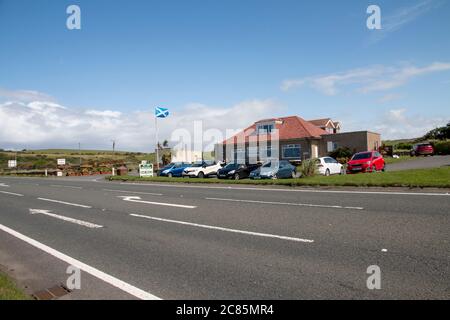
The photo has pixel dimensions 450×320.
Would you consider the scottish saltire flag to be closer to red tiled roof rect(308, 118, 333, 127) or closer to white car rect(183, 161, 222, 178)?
white car rect(183, 161, 222, 178)

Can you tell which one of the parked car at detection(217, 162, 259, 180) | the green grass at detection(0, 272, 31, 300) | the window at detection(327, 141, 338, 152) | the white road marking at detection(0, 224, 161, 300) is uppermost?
the window at detection(327, 141, 338, 152)

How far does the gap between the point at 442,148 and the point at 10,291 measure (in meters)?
48.4

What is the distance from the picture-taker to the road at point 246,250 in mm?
4480

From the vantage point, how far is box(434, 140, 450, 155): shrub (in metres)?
41.5

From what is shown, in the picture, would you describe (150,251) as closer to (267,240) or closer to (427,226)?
(267,240)

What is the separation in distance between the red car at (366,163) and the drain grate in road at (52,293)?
22.1 m

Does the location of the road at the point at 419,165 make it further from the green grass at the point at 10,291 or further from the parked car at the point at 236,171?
the green grass at the point at 10,291

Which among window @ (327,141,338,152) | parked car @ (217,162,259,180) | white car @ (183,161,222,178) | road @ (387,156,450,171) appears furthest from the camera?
window @ (327,141,338,152)

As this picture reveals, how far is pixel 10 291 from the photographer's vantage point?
178 inches

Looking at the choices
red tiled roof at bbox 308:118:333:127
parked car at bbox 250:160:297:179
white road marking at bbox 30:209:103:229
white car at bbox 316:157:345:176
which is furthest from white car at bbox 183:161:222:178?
red tiled roof at bbox 308:118:333:127

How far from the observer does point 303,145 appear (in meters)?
41.6

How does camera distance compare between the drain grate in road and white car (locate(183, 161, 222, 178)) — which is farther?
white car (locate(183, 161, 222, 178))

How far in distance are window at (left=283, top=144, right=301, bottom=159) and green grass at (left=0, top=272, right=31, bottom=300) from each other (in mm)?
39137

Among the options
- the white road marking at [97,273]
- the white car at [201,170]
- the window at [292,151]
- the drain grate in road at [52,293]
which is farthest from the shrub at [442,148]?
the drain grate in road at [52,293]
